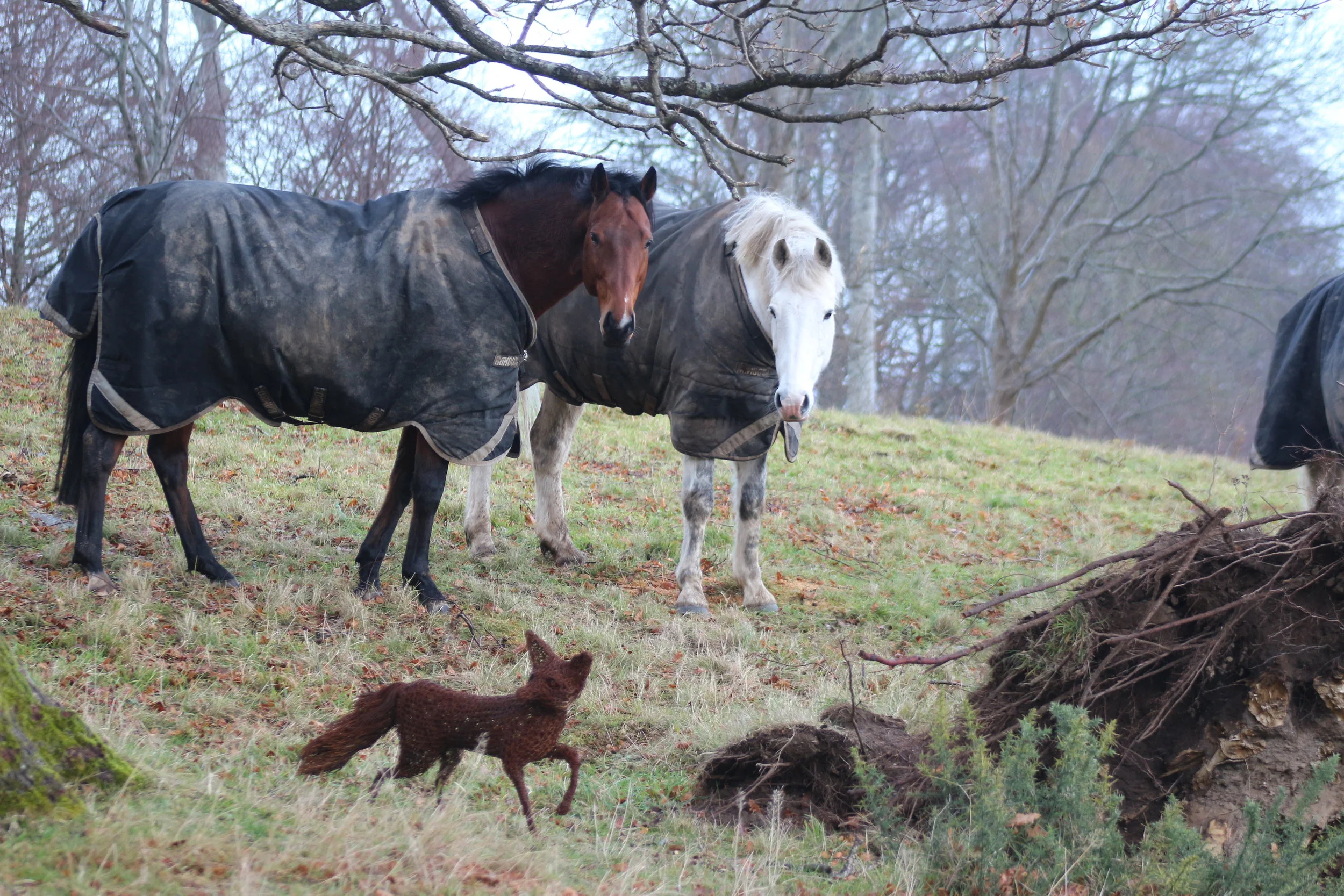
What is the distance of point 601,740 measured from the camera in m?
4.45

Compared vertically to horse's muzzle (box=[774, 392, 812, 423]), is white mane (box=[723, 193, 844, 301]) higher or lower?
higher

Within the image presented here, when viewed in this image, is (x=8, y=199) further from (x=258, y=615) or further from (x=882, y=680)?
(x=882, y=680)

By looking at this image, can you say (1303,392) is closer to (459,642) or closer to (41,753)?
(459,642)

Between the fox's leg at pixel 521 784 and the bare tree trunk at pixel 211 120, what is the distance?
11.9m

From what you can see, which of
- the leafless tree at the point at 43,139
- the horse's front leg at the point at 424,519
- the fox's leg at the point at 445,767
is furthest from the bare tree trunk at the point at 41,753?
the leafless tree at the point at 43,139

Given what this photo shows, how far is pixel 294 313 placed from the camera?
5227 mm

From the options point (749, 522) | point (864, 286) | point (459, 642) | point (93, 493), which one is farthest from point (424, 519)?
point (864, 286)

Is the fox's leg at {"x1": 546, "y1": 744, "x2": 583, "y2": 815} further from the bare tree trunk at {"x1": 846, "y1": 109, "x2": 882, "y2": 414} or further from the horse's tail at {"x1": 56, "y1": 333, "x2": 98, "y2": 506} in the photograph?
the bare tree trunk at {"x1": 846, "y1": 109, "x2": 882, "y2": 414}

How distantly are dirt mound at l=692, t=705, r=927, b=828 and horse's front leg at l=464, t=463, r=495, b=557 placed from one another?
12.1 ft

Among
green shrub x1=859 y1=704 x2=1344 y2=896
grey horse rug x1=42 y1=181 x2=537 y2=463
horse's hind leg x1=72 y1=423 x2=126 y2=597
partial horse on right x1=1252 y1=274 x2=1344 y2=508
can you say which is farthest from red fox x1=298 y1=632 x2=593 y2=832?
partial horse on right x1=1252 y1=274 x2=1344 y2=508

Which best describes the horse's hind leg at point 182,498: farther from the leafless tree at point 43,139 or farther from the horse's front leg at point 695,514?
the leafless tree at point 43,139

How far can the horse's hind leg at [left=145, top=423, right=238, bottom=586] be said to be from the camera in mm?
5648

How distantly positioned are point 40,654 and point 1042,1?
17.0 ft

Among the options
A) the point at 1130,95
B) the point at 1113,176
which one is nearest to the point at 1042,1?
the point at 1130,95
